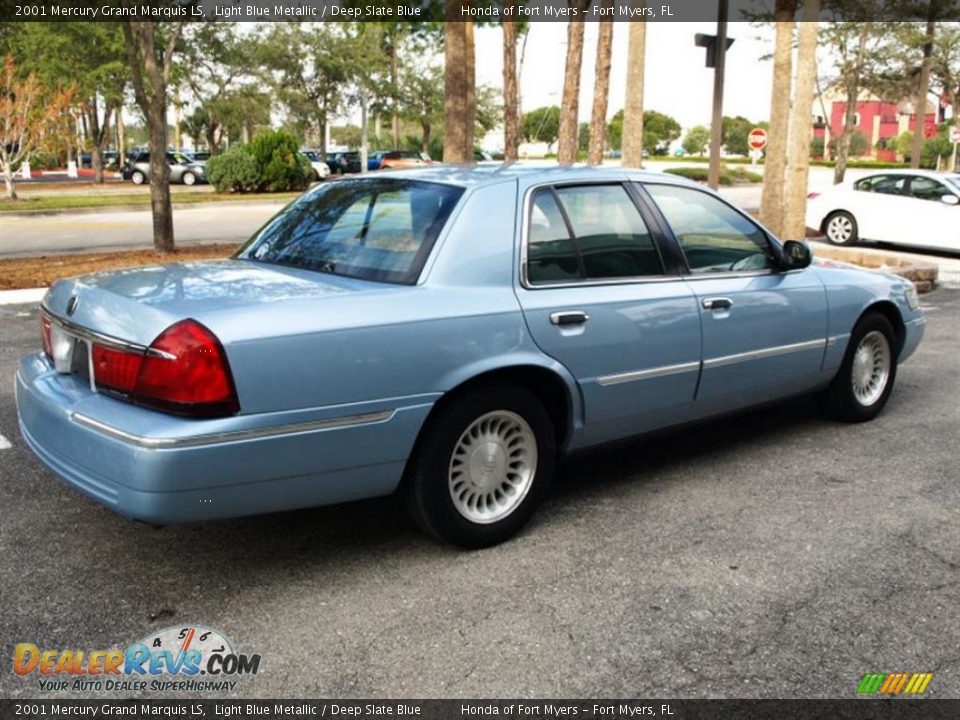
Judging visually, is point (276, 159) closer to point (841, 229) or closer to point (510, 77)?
point (510, 77)

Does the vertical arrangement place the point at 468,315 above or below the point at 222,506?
above

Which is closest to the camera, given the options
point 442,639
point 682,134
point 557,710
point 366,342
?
point 557,710

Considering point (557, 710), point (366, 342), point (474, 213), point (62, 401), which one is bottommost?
point (557, 710)

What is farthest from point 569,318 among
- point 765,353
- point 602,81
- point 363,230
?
point 602,81

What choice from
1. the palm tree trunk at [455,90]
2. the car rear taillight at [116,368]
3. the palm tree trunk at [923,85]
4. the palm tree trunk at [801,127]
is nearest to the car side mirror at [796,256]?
the car rear taillight at [116,368]

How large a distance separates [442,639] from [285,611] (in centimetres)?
59

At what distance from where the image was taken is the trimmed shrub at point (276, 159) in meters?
30.6

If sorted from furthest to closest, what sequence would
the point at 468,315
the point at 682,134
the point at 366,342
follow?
the point at 682,134 → the point at 468,315 → the point at 366,342

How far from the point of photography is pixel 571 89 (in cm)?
1490

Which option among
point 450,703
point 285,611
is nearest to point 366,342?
point 285,611

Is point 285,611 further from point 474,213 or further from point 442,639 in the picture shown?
point 474,213

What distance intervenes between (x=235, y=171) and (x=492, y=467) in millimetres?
28742

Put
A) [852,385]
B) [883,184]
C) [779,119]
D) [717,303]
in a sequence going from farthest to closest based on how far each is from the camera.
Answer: [883,184] → [779,119] → [852,385] → [717,303]

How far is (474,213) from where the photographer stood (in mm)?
3898
